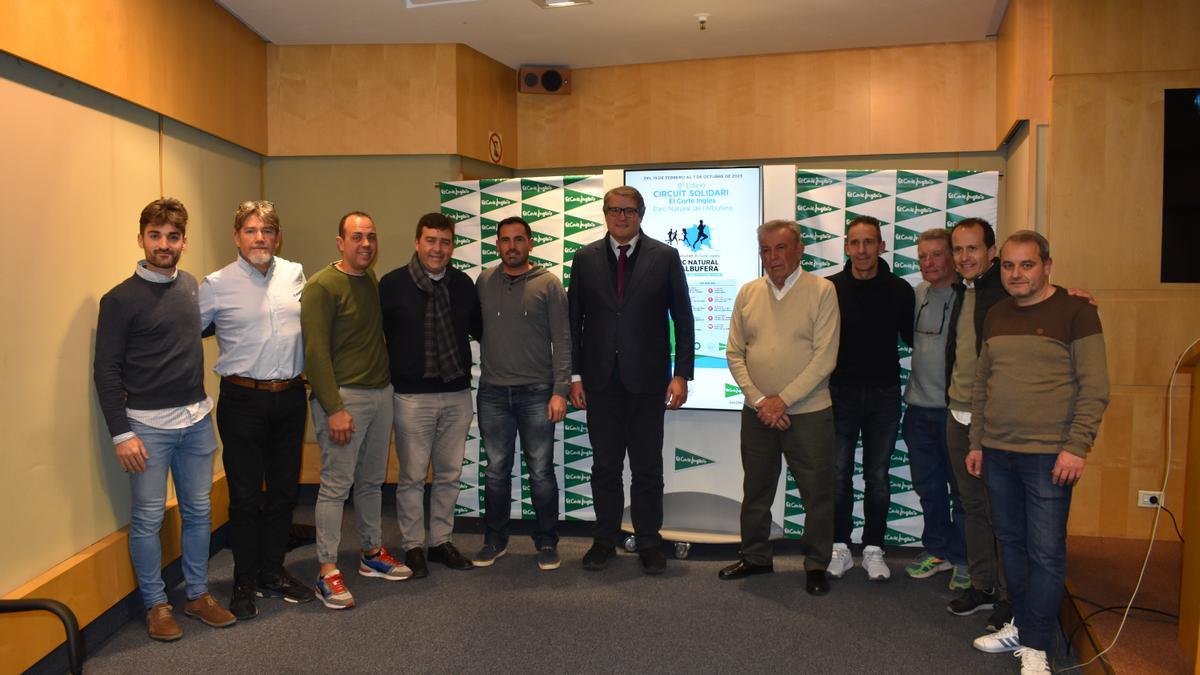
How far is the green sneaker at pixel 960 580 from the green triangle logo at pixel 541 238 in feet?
8.15

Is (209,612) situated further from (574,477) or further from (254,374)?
(574,477)

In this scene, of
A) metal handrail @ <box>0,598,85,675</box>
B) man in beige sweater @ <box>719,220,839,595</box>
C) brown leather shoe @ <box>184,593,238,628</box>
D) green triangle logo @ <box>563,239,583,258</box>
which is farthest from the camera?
green triangle logo @ <box>563,239,583,258</box>

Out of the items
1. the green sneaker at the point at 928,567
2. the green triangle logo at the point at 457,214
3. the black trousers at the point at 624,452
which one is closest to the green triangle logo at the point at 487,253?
the green triangle logo at the point at 457,214

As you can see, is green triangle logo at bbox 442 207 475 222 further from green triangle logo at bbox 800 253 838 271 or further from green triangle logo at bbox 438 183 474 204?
green triangle logo at bbox 800 253 838 271

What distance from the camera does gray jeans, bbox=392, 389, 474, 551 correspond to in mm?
3910

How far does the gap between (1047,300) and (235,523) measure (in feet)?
10.4

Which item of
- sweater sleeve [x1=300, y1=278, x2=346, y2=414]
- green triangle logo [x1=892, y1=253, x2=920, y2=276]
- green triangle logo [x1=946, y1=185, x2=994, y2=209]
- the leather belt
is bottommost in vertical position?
the leather belt

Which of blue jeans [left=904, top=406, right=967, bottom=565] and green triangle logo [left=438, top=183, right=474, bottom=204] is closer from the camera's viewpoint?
blue jeans [left=904, top=406, right=967, bottom=565]

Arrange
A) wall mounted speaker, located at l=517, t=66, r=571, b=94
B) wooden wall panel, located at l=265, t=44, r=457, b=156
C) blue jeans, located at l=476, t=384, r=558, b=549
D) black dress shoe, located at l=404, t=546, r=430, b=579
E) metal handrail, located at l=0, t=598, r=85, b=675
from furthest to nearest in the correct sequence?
wall mounted speaker, located at l=517, t=66, r=571, b=94 → wooden wall panel, located at l=265, t=44, r=457, b=156 → blue jeans, located at l=476, t=384, r=558, b=549 → black dress shoe, located at l=404, t=546, r=430, b=579 → metal handrail, located at l=0, t=598, r=85, b=675

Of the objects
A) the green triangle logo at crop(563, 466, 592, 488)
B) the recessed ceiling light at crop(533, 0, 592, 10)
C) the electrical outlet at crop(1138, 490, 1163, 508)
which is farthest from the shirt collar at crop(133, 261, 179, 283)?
the electrical outlet at crop(1138, 490, 1163, 508)

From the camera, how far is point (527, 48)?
5742mm

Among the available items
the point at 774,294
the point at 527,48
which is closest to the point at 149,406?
the point at 774,294

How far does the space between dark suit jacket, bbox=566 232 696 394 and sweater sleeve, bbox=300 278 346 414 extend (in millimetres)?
1132

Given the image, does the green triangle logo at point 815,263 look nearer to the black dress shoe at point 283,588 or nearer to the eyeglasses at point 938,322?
the eyeglasses at point 938,322
